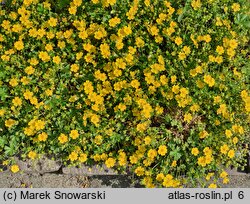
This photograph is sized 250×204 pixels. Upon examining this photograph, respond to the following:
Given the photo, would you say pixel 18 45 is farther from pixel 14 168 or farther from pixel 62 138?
pixel 14 168

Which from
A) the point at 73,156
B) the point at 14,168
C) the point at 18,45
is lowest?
the point at 14,168

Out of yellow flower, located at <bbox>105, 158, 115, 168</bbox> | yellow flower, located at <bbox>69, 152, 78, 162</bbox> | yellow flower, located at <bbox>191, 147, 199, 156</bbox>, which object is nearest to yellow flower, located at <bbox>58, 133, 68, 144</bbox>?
yellow flower, located at <bbox>69, 152, 78, 162</bbox>

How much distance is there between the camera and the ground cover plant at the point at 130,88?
3459 mm

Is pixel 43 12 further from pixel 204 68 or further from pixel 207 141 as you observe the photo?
pixel 207 141

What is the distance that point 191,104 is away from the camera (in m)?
3.49

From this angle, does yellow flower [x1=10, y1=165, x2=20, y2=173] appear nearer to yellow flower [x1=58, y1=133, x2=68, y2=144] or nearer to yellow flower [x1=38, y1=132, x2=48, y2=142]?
yellow flower [x1=38, y1=132, x2=48, y2=142]

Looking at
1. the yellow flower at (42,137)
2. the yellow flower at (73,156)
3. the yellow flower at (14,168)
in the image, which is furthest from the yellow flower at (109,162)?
the yellow flower at (14,168)

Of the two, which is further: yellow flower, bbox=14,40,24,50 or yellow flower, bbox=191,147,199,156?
yellow flower, bbox=14,40,24,50

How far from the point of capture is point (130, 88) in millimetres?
3529

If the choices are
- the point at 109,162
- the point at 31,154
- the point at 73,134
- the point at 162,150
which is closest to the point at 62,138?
the point at 73,134

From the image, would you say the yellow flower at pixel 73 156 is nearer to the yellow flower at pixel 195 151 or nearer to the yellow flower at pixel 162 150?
the yellow flower at pixel 162 150

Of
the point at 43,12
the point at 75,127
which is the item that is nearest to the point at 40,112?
the point at 75,127

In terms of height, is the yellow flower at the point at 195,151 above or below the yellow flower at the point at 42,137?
below

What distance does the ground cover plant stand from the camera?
3459 mm
